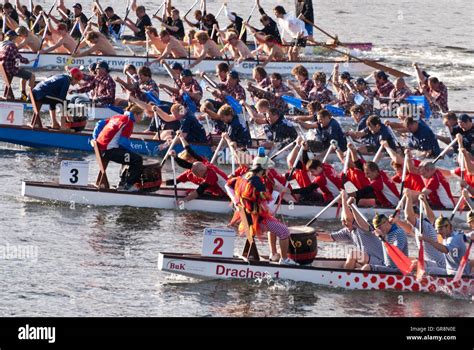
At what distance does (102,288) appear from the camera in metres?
21.1

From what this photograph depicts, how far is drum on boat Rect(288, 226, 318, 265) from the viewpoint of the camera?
20.9m

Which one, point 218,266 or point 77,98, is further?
point 77,98

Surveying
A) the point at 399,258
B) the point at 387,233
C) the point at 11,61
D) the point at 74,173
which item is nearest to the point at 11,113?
the point at 11,61

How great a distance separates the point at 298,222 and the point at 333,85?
28.9 feet

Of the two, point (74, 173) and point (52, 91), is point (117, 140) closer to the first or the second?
point (74, 173)

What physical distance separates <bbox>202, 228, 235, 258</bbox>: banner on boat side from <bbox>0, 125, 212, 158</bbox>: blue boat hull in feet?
28.6

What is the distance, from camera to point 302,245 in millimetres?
20938

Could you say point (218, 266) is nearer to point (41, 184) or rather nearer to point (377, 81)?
point (41, 184)

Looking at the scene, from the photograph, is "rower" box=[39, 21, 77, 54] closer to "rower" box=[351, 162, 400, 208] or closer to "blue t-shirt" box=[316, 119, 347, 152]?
"blue t-shirt" box=[316, 119, 347, 152]

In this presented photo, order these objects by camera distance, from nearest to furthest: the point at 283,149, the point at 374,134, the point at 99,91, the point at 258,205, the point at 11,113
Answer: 1. the point at 258,205
2. the point at 283,149
3. the point at 374,134
4. the point at 11,113
5. the point at 99,91

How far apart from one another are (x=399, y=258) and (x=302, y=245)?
4.91 feet

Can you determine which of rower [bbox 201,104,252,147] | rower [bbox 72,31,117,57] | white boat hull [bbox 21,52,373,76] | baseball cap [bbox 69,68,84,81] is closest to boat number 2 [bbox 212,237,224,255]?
rower [bbox 201,104,252,147]

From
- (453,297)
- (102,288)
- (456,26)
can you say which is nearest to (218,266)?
(102,288)
